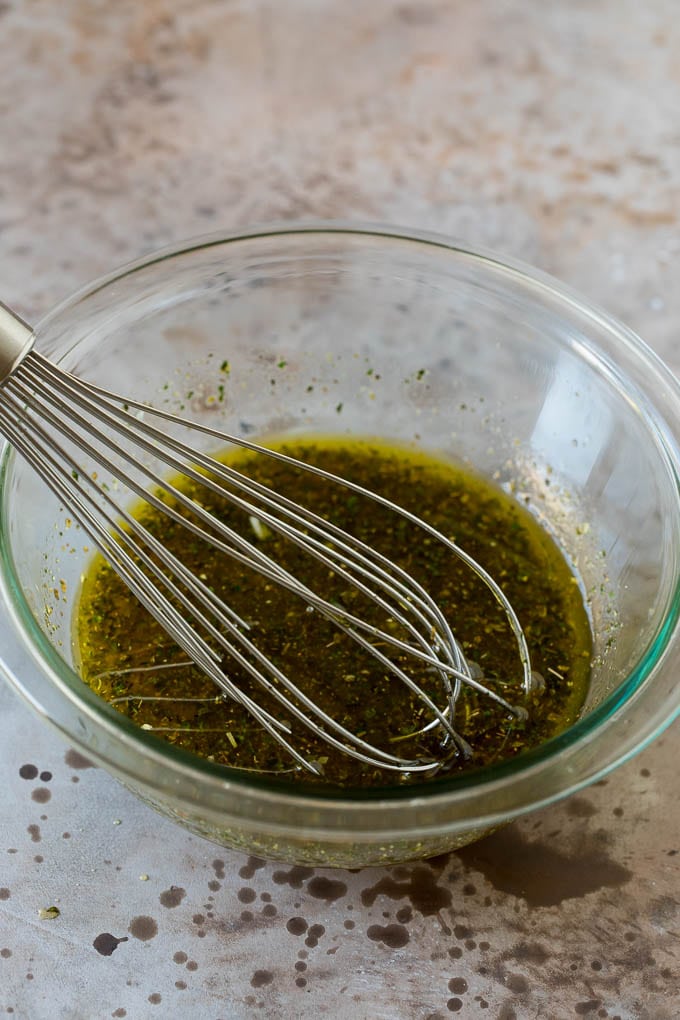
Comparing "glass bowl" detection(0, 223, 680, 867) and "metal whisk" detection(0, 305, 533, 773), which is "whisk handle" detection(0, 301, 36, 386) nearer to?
"metal whisk" detection(0, 305, 533, 773)

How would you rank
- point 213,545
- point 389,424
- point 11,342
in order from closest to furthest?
point 11,342 < point 213,545 < point 389,424

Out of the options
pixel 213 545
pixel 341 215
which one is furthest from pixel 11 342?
pixel 341 215

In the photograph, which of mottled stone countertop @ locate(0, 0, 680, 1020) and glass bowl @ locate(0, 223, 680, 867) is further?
mottled stone countertop @ locate(0, 0, 680, 1020)

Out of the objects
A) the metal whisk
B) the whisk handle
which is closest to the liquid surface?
the metal whisk

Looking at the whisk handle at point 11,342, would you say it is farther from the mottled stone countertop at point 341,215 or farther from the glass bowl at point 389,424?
the mottled stone countertop at point 341,215

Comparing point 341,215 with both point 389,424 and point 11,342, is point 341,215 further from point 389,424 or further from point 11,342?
point 11,342

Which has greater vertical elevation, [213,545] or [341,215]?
[341,215]

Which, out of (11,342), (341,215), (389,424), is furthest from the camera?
(341,215)
